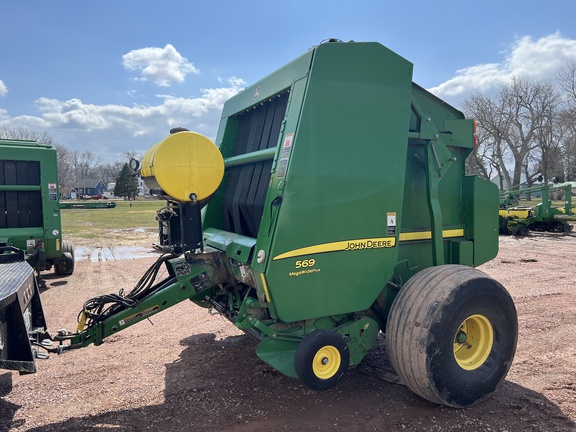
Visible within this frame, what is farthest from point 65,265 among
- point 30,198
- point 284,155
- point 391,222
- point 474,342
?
point 474,342

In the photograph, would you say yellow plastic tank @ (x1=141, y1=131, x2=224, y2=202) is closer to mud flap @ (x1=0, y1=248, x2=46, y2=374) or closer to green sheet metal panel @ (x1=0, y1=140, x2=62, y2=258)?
mud flap @ (x1=0, y1=248, x2=46, y2=374)

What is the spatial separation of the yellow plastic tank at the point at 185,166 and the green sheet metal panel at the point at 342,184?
22.5 inches

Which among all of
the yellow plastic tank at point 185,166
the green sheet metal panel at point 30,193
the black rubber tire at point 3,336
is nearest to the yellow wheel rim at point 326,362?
the yellow plastic tank at point 185,166

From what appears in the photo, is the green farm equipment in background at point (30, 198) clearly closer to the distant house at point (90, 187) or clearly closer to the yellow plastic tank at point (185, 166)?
the yellow plastic tank at point (185, 166)

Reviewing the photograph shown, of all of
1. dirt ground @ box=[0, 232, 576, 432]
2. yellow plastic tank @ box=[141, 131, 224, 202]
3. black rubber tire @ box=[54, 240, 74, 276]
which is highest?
yellow plastic tank @ box=[141, 131, 224, 202]

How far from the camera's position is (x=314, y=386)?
328 centimetres

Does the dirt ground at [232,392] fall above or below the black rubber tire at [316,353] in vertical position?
below

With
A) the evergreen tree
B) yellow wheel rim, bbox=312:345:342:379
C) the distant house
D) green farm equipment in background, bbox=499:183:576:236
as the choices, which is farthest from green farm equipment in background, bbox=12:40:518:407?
the distant house

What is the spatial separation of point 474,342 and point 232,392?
6.73ft

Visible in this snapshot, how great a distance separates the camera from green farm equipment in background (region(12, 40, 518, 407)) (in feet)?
10.8

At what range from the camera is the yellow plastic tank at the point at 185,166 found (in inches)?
135

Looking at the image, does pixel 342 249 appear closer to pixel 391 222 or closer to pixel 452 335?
pixel 391 222

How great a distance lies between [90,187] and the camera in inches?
3617

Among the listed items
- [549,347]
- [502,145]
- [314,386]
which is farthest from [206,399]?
[502,145]
